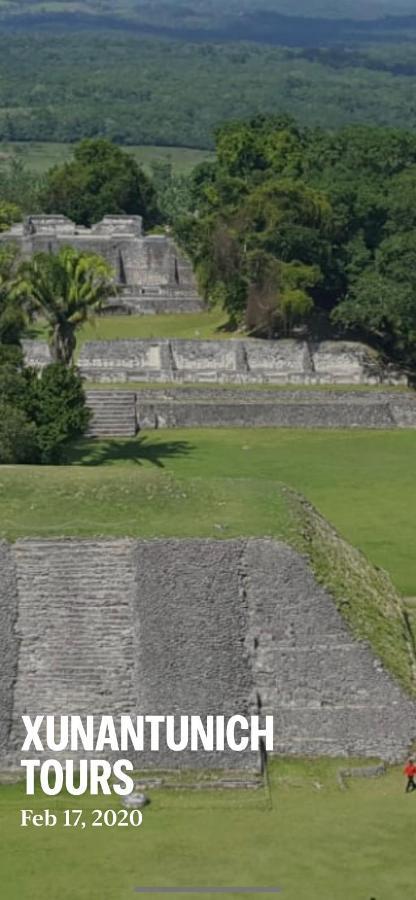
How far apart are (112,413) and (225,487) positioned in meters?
18.4

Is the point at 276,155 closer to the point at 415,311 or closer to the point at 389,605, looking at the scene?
the point at 415,311

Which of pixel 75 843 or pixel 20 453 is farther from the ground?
pixel 20 453

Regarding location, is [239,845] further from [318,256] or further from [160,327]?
[160,327]

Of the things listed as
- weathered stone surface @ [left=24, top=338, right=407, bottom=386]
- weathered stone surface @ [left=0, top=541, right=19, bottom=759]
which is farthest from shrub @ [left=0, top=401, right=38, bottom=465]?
weathered stone surface @ [left=24, top=338, right=407, bottom=386]

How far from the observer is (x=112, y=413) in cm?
4988

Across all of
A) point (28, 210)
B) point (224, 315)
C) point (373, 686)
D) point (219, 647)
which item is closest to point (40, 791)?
point (219, 647)

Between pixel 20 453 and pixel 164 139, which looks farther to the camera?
pixel 164 139

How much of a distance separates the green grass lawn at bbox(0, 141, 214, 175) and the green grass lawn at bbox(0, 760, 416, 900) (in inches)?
4907

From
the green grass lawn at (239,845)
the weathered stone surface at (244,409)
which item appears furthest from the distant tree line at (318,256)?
the green grass lawn at (239,845)

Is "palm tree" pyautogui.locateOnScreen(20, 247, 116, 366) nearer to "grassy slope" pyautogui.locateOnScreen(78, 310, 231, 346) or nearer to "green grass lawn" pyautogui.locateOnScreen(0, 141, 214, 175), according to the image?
"grassy slope" pyautogui.locateOnScreen(78, 310, 231, 346)

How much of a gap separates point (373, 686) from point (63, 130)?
6231 inches

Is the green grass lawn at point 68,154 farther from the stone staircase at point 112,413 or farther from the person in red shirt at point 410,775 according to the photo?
the person in red shirt at point 410,775

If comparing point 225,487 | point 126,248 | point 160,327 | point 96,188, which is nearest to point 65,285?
point 225,487

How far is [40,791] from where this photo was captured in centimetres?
2578
